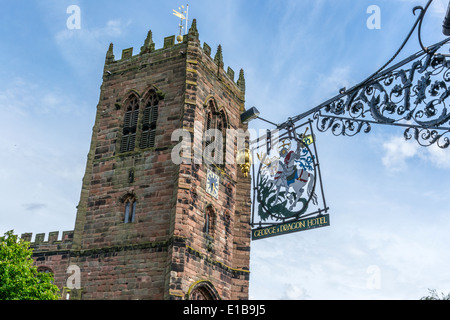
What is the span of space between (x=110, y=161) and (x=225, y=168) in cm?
562

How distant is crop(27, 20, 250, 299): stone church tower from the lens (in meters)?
24.0

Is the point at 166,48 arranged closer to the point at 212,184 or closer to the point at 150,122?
the point at 150,122

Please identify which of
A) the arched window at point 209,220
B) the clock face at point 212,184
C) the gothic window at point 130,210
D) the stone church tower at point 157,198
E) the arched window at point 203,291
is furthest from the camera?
the clock face at point 212,184

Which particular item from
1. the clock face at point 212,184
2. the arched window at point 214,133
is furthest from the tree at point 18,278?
the arched window at point 214,133

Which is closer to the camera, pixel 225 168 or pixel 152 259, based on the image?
pixel 152 259

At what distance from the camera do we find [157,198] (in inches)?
989

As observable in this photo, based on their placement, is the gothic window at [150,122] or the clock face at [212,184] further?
the gothic window at [150,122]

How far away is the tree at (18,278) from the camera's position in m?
20.6

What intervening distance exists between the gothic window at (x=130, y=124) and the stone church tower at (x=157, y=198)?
0.06 metres

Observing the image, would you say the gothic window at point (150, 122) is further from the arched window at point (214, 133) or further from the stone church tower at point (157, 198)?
the arched window at point (214, 133)

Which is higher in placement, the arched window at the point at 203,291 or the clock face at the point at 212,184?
the clock face at the point at 212,184

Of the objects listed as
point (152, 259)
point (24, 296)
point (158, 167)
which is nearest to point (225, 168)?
point (158, 167)
